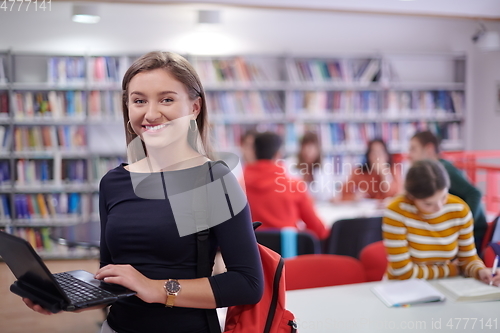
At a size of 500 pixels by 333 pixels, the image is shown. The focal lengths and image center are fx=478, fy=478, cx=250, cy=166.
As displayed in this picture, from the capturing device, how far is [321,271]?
1814 mm

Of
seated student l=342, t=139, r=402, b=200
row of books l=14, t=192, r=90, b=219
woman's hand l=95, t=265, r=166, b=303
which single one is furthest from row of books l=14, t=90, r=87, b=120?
seated student l=342, t=139, r=402, b=200

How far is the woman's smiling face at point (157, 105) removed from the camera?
0.99 m

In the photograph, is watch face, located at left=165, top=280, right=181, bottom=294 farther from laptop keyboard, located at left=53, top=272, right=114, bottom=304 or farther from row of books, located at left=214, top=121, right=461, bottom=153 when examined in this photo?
row of books, located at left=214, top=121, right=461, bottom=153

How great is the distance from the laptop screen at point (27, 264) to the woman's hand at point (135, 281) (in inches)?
3.7

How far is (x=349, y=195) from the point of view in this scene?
3723 millimetres

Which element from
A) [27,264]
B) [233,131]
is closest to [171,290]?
[27,264]

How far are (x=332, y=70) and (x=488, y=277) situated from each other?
11.9ft

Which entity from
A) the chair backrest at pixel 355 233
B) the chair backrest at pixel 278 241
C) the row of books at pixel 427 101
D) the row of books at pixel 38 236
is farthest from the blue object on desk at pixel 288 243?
the row of books at pixel 427 101

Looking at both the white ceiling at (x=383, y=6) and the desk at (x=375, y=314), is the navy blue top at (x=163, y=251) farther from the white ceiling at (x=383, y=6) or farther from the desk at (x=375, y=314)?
the white ceiling at (x=383, y=6)

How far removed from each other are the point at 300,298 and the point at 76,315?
87cm

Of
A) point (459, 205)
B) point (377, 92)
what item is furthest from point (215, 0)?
point (459, 205)

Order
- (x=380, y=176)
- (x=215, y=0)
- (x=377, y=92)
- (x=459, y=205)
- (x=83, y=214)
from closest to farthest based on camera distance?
(x=459, y=205) → (x=83, y=214) → (x=380, y=176) → (x=215, y=0) → (x=377, y=92)

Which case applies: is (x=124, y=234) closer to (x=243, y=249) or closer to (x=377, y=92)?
(x=243, y=249)

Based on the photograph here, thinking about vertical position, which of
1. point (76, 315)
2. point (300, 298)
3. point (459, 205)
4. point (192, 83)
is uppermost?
point (192, 83)
